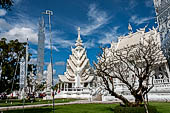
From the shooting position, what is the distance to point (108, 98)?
21734 mm

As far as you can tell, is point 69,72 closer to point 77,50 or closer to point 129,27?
point 77,50

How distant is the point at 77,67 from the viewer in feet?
118

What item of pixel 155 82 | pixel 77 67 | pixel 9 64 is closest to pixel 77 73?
pixel 77 67

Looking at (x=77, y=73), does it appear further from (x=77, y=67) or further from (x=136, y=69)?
(x=136, y=69)

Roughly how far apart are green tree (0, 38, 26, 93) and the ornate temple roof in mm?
10080

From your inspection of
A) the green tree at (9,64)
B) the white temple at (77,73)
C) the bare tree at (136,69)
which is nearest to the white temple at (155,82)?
the bare tree at (136,69)

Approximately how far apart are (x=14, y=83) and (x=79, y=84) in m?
13.6

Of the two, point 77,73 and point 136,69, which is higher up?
point 77,73

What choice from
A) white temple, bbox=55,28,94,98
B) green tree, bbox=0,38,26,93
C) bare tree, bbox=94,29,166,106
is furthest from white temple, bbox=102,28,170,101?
green tree, bbox=0,38,26,93

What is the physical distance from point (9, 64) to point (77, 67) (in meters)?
14.6

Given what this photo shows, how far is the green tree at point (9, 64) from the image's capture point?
91.6 ft

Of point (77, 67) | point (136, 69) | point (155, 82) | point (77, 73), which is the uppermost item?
point (77, 67)

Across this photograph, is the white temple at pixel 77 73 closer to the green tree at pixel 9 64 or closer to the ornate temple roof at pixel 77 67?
the ornate temple roof at pixel 77 67

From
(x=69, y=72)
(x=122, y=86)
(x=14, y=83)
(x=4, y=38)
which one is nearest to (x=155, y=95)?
(x=122, y=86)
